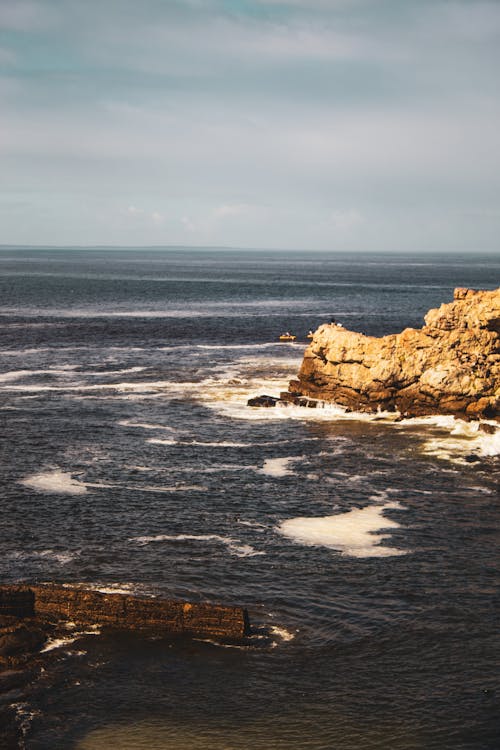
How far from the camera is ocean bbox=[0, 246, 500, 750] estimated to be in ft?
87.7

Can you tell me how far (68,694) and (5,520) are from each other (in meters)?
17.3

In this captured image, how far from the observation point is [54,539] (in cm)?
4091

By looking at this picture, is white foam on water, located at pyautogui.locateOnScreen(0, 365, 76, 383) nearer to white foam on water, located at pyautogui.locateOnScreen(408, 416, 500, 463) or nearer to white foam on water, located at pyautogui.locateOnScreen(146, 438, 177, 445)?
white foam on water, located at pyautogui.locateOnScreen(146, 438, 177, 445)

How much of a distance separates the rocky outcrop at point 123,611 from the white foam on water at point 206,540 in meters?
8.25

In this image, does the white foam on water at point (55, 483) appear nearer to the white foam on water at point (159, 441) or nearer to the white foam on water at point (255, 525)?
the white foam on water at point (159, 441)

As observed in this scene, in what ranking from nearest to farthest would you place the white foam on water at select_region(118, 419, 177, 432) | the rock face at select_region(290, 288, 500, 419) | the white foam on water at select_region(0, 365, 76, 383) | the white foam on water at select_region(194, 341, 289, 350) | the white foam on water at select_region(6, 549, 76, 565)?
the white foam on water at select_region(6, 549, 76, 565) → the white foam on water at select_region(118, 419, 177, 432) → the rock face at select_region(290, 288, 500, 419) → the white foam on water at select_region(0, 365, 76, 383) → the white foam on water at select_region(194, 341, 289, 350)

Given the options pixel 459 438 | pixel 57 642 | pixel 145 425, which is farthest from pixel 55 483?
pixel 459 438

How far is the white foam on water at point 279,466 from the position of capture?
53.3 metres

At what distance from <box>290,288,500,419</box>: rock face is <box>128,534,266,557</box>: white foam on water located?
30.7 metres

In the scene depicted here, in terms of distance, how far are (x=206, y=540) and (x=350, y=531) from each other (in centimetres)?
739

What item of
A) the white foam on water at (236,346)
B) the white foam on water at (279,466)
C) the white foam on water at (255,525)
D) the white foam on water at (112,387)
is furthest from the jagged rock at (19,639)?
the white foam on water at (236,346)

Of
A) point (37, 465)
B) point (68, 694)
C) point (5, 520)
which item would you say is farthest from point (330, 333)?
point (68, 694)

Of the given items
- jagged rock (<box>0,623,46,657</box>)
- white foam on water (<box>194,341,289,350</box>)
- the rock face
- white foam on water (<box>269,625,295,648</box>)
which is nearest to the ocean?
white foam on water (<box>269,625,295,648</box>)

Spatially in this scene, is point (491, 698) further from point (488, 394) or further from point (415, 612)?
point (488, 394)
